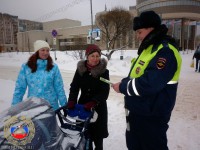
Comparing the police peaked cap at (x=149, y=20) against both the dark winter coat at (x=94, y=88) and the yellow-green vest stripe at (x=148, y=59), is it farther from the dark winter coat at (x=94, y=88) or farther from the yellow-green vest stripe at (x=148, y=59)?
the dark winter coat at (x=94, y=88)

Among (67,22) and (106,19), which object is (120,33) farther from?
(67,22)

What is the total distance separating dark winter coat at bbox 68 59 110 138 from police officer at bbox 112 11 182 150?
688 millimetres

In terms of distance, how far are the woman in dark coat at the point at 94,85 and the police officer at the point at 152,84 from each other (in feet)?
2.32

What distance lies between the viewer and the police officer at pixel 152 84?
6.15ft

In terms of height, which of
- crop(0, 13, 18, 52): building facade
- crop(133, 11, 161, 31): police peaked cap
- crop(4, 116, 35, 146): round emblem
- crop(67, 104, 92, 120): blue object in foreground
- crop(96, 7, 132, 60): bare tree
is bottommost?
crop(67, 104, 92, 120): blue object in foreground

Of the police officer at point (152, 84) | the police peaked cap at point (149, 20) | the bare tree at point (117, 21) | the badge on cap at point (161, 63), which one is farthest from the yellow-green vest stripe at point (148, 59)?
the bare tree at point (117, 21)

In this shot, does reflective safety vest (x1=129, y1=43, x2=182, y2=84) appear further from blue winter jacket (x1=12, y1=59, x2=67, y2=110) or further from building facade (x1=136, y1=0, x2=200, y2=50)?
building facade (x1=136, y1=0, x2=200, y2=50)

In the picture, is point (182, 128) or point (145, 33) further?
point (182, 128)

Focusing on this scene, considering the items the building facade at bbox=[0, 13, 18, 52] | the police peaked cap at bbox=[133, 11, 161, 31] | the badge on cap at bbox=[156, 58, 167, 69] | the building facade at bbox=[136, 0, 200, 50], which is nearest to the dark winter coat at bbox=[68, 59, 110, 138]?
the police peaked cap at bbox=[133, 11, 161, 31]

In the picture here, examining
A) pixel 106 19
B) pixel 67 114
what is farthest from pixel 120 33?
pixel 67 114

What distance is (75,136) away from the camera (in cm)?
222

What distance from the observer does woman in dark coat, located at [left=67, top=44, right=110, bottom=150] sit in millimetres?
2895

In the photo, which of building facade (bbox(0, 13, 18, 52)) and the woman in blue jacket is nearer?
the woman in blue jacket

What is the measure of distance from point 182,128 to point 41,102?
3495mm
